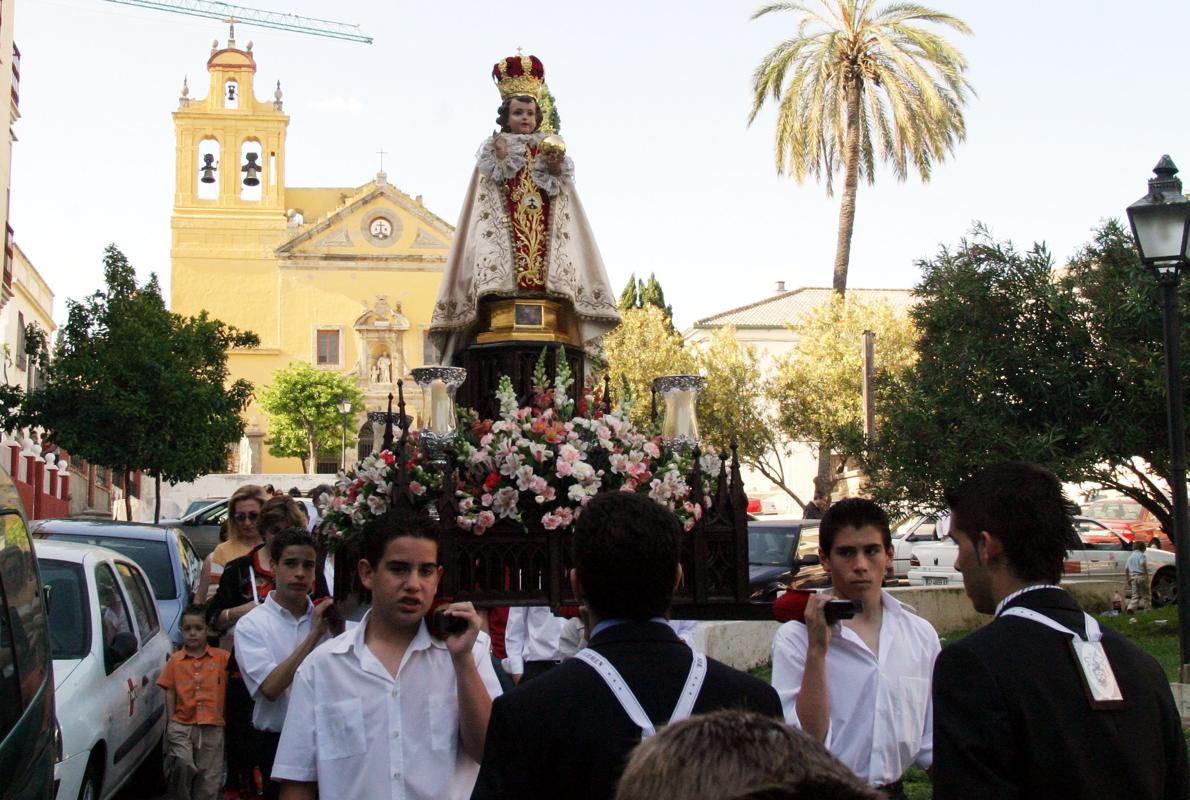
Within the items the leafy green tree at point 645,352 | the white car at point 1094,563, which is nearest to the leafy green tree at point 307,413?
the leafy green tree at point 645,352

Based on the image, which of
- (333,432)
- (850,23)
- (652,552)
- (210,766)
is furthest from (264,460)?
(652,552)

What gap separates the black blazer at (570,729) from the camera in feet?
9.16

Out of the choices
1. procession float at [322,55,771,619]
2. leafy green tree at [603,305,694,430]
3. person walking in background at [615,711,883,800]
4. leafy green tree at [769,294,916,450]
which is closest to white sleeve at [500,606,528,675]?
procession float at [322,55,771,619]

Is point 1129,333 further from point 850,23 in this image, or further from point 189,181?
point 189,181

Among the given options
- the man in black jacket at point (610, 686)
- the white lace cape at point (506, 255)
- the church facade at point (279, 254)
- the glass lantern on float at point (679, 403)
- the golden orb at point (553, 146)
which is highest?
the church facade at point (279, 254)

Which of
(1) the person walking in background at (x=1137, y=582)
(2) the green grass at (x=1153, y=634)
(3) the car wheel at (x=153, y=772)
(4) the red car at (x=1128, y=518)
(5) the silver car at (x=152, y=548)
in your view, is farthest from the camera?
(4) the red car at (x=1128, y=518)

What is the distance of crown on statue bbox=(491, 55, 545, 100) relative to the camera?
718 cm

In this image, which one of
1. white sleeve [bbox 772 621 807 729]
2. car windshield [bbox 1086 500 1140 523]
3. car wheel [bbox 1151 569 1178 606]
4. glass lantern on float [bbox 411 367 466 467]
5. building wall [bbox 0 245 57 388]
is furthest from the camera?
building wall [bbox 0 245 57 388]

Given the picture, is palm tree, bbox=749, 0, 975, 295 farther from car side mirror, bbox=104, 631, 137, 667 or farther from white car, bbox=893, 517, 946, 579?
car side mirror, bbox=104, 631, 137, 667

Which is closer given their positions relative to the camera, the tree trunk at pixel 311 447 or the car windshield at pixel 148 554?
the car windshield at pixel 148 554

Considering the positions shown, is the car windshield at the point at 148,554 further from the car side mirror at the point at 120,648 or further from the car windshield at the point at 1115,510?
the car windshield at the point at 1115,510

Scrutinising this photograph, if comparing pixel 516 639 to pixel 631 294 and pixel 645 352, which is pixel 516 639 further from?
pixel 631 294

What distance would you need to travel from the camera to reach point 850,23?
31797mm

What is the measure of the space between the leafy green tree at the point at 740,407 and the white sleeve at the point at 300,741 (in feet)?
121
